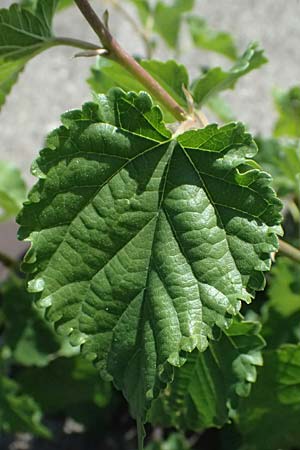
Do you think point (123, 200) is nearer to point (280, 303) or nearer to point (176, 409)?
point (176, 409)

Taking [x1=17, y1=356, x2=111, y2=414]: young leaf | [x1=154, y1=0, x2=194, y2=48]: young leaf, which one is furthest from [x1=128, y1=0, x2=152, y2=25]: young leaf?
[x1=17, y1=356, x2=111, y2=414]: young leaf

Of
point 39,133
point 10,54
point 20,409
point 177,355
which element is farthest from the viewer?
point 39,133

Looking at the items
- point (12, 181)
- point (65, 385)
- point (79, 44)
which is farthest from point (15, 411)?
point (79, 44)

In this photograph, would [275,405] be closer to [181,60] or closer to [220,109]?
[220,109]

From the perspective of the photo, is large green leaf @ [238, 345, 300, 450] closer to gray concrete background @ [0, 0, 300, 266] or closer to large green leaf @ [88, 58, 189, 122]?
large green leaf @ [88, 58, 189, 122]

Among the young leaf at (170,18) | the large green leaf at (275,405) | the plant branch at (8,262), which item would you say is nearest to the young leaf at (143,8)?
the young leaf at (170,18)

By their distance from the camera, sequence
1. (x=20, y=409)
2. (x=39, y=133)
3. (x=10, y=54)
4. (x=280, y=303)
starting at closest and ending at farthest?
(x=10, y=54) < (x=280, y=303) < (x=20, y=409) < (x=39, y=133)

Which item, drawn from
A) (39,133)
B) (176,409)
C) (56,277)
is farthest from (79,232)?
(39,133)
